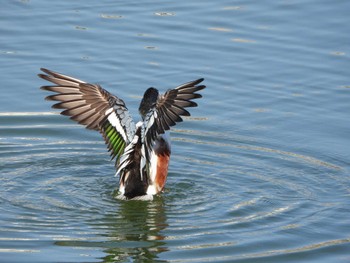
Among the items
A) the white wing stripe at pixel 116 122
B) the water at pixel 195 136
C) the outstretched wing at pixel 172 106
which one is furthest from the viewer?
the white wing stripe at pixel 116 122

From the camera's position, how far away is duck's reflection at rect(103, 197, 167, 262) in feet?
34.3

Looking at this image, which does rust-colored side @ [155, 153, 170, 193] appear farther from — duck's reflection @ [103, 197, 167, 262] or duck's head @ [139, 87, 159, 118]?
duck's head @ [139, 87, 159, 118]

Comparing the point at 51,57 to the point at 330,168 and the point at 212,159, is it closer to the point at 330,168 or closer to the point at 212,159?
the point at 212,159

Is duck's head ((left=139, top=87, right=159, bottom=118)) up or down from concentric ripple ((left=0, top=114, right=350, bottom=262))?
up

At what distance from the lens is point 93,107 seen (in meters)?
12.0

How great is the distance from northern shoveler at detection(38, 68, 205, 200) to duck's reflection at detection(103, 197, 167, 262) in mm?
306

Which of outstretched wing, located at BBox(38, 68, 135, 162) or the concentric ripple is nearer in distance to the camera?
the concentric ripple

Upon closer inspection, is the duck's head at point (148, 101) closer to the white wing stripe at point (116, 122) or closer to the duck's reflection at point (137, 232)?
the white wing stripe at point (116, 122)

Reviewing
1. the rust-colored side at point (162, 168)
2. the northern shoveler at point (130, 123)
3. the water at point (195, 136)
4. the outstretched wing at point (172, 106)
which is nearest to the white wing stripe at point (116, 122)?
the northern shoveler at point (130, 123)

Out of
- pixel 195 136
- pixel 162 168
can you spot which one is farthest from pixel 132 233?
pixel 195 136

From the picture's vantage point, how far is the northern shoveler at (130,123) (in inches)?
440

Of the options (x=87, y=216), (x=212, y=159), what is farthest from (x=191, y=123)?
(x=87, y=216)

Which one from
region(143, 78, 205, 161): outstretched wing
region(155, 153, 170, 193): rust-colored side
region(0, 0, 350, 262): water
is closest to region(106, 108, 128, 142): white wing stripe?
region(155, 153, 170, 193): rust-colored side

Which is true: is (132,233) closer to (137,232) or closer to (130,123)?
(137,232)
